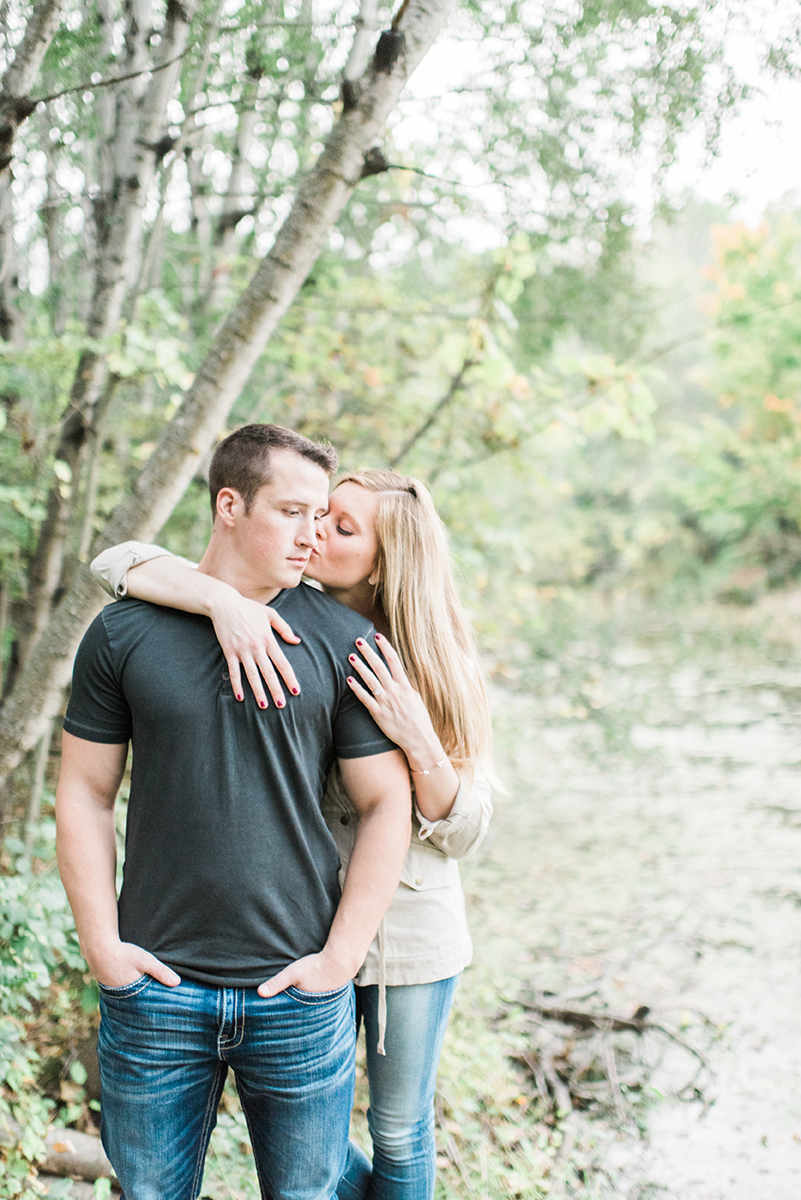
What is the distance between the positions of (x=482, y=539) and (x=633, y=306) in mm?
2698

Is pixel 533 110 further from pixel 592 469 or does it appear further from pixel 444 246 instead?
pixel 592 469

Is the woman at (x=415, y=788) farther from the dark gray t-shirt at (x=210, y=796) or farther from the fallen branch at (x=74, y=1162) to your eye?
the fallen branch at (x=74, y=1162)

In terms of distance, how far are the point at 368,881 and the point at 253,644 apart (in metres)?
0.50

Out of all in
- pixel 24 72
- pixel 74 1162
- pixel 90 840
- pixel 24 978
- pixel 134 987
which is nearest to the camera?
pixel 134 987

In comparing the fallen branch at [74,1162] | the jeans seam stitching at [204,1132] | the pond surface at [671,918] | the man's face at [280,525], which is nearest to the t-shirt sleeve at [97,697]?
the man's face at [280,525]

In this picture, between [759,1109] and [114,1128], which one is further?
[759,1109]

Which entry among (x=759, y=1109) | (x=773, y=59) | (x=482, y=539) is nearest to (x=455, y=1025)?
(x=759, y=1109)

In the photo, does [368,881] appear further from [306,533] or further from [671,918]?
[671,918]

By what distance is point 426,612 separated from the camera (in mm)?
1851

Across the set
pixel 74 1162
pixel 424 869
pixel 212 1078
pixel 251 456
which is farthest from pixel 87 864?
pixel 74 1162

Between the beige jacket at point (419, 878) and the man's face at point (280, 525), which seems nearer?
the man's face at point (280, 525)

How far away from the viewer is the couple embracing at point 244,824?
1.51 meters

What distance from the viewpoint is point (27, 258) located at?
4027mm

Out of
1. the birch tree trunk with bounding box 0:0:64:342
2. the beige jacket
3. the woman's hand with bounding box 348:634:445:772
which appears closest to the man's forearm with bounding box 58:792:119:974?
the beige jacket
